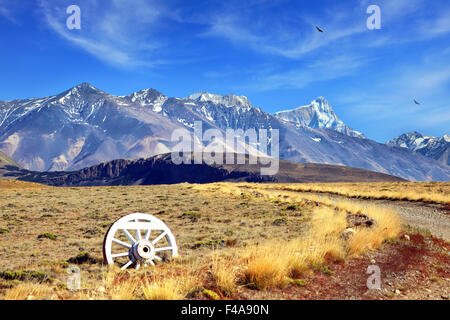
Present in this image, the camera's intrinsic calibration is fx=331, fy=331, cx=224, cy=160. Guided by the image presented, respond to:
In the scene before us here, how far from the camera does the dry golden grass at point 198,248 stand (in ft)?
23.4

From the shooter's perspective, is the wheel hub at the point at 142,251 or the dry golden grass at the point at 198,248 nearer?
the dry golden grass at the point at 198,248

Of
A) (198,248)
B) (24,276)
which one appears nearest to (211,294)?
(24,276)

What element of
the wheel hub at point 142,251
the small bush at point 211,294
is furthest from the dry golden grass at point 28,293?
the small bush at point 211,294

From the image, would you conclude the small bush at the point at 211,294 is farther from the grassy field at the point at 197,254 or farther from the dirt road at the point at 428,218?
the dirt road at the point at 428,218

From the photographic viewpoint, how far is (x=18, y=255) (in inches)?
470

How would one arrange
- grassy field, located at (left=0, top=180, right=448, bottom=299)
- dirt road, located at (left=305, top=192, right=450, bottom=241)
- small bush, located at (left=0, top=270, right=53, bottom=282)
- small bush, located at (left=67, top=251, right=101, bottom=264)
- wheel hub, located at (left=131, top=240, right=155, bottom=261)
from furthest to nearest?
dirt road, located at (left=305, top=192, right=450, bottom=241), small bush, located at (left=67, top=251, right=101, bottom=264), wheel hub, located at (left=131, top=240, right=155, bottom=261), small bush, located at (left=0, top=270, right=53, bottom=282), grassy field, located at (left=0, top=180, right=448, bottom=299)

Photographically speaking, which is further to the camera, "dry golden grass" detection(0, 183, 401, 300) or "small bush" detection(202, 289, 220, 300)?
"dry golden grass" detection(0, 183, 401, 300)

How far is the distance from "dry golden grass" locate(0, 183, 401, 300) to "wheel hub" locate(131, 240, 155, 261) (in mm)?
514

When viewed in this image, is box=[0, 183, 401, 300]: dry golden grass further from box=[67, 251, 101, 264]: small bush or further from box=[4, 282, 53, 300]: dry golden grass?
box=[67, 251, 101, 264]: small bush

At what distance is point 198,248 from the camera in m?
12.2

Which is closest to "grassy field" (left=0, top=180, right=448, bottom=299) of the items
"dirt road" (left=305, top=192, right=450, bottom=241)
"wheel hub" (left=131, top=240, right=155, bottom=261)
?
"wheel hub" (left=131, top=240, right=155, bottom=261)

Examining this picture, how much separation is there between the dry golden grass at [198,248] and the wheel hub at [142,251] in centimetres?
51

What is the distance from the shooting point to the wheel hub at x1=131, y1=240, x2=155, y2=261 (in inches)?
366
